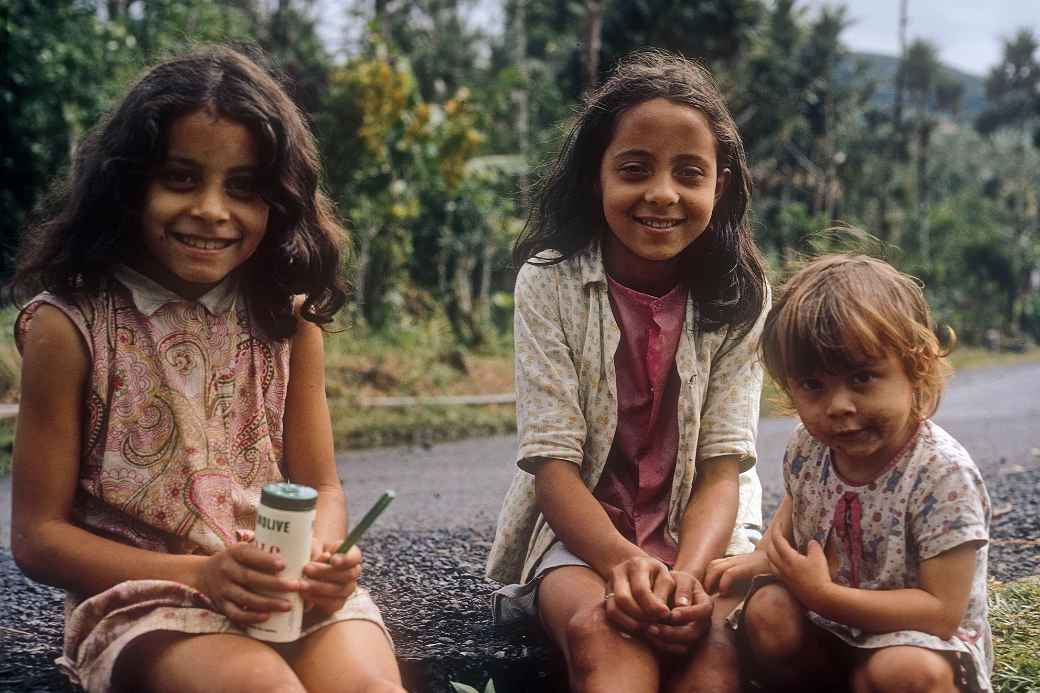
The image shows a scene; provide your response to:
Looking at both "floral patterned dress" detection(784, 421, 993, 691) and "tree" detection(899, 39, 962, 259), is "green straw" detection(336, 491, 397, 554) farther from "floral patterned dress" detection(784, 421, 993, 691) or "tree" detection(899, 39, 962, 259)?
"tree" detection(899, 39, 962, 259)

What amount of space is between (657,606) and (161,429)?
2.94 ft

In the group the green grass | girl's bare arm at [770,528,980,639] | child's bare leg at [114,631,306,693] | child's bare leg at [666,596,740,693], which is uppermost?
girl's bare arm at [770,528,980,639]

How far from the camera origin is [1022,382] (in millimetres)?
10406

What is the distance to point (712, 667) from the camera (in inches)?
64.9

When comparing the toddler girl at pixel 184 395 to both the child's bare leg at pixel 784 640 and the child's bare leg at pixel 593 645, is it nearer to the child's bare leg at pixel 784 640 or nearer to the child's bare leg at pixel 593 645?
the child's bare leg at pixel 593 645

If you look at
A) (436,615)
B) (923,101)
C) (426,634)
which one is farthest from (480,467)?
(923,101)

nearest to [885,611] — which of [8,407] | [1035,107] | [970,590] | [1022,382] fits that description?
[970,590]

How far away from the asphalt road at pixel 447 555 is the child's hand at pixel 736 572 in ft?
1.28

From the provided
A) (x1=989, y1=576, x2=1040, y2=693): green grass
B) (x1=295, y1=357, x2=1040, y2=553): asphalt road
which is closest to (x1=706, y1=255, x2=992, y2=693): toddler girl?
(x1=989, y1=576, x2=1040, y2=693): green grass

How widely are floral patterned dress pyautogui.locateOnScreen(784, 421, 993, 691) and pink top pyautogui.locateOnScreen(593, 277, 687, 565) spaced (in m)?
0.36

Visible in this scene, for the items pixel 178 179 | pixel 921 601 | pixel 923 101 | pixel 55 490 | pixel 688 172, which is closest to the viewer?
pixel 921 601

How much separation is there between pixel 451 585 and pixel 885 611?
1.26 m

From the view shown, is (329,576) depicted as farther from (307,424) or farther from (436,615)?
(436,615)

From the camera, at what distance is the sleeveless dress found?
5.49 feet
